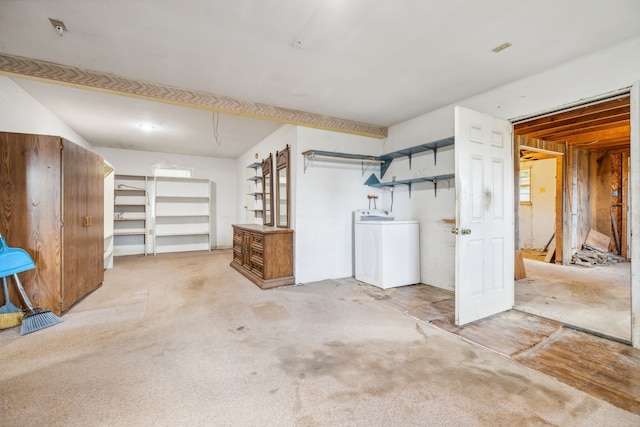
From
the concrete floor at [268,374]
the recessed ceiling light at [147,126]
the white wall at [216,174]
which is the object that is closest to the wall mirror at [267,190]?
the recessed ceiling light at [147,126]

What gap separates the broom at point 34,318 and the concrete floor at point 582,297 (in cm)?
481

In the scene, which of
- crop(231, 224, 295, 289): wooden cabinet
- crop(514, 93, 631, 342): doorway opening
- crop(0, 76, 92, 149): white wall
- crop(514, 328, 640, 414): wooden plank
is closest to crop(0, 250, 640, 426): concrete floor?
crop(514, 328, 640, 414): wooden plank

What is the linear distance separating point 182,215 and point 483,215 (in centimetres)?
677

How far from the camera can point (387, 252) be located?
3.91 metres

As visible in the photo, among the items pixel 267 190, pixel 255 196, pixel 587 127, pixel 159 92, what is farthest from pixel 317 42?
pixel 587 127

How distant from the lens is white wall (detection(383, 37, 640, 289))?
238 cm

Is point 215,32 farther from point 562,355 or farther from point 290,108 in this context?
point 562,355

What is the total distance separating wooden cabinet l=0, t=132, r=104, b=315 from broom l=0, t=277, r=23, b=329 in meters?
0.11

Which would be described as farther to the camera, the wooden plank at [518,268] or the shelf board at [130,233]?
the shelf board at [130,233]

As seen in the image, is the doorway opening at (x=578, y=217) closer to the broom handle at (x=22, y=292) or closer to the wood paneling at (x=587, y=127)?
the wood paneling at (x=587, y=127)

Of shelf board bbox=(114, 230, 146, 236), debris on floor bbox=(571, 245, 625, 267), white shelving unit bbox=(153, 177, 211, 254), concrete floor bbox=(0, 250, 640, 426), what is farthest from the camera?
white shelving unit bbox=(153, 177, 211, 254)

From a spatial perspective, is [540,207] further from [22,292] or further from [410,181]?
[22,292]

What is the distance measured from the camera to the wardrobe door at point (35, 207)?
2684 millimetres

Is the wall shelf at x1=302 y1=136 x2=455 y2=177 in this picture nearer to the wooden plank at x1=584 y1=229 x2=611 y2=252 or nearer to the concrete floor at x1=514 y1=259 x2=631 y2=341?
the concrete floor at x1=514 y1=259 x2=631 y2=341
